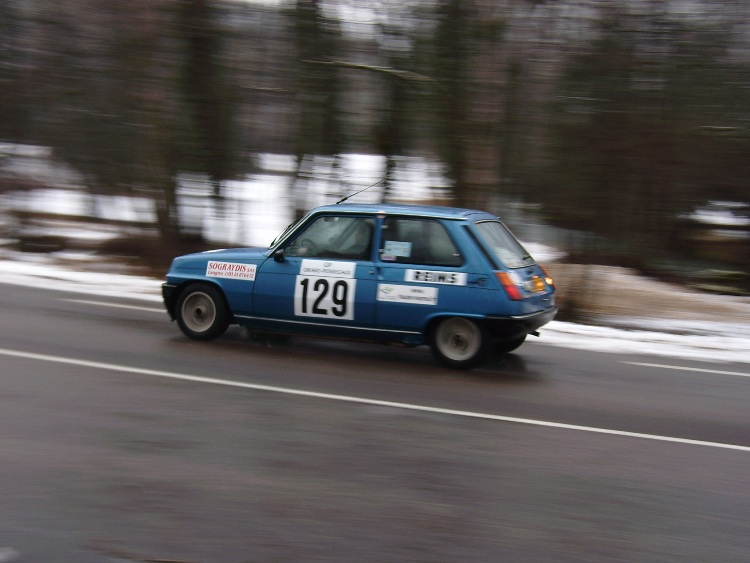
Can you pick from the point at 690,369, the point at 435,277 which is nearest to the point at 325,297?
the point at 435,277

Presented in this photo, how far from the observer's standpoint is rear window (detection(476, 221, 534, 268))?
7934 millimetres

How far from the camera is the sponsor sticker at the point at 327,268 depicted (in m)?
8.11

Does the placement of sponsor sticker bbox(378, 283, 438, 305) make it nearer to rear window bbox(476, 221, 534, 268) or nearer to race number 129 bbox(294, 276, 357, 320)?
race number 129 bbox(294, 276, 357, 320)

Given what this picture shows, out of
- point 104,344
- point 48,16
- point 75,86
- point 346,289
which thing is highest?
point 48,16

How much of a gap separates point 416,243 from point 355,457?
3240 mm

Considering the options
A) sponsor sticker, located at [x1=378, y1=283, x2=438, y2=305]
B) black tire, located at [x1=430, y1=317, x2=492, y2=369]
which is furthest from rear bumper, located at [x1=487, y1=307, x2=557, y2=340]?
sponsor sticker, located at [x1=378, y1=283, x2=438, y2=305]

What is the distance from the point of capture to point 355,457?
5.24 metres

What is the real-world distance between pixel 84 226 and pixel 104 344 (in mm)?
10379

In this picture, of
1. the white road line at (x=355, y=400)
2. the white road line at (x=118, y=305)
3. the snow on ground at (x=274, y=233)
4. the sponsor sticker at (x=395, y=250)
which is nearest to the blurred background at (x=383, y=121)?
the snow on ground at (x=274, y=233)

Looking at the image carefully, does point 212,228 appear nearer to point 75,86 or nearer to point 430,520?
point 75,86

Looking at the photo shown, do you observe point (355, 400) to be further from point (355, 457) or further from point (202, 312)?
point (202, 312)

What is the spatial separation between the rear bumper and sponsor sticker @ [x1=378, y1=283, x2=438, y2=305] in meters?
0.60

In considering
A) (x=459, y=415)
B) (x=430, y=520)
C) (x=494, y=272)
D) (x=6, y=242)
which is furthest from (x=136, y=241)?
(x=430, y=520)

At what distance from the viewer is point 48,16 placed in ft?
52.9
